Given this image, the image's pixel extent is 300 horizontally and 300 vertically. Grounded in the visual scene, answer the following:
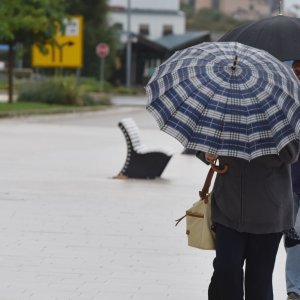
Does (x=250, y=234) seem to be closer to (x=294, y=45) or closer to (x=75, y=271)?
(x=294, y=45)

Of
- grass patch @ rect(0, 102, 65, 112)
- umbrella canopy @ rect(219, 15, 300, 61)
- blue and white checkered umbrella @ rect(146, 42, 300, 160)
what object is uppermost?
umbrella canopy @ rect(219, 15, 300, 61)

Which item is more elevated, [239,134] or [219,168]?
[239,134]

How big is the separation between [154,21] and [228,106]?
94300mm

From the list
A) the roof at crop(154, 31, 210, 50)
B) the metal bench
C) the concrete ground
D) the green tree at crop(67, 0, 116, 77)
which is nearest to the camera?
the concrete ground

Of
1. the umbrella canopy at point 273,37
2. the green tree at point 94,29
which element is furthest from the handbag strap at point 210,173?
the green tree at point 94,29

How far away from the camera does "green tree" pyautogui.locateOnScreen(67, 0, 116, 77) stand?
2584 inches

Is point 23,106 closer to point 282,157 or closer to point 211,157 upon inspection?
point 211,157

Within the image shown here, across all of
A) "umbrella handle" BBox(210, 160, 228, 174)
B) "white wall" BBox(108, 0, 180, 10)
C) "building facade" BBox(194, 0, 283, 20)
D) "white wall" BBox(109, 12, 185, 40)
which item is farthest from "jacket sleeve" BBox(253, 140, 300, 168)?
"building facade" BBox(194, 0, 283, 20)

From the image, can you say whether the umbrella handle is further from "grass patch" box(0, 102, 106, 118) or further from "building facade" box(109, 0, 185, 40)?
"building facade" box(109, 0, 185, 40)

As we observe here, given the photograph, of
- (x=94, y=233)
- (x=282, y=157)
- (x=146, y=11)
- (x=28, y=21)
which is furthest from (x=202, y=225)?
(x=146, y=11)

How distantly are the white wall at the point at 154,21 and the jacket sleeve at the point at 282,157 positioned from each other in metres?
91.7

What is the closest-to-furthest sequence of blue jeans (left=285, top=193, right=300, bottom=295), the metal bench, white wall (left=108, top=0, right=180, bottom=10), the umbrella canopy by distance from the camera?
the umbrella canopy → blue jeans (left=285, top=193, right=300, bottom=295) → the metal bench → white wall (left=108, top=0, right=180, bottom=10)

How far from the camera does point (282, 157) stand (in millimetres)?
5297

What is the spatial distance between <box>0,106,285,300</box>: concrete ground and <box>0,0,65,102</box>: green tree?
16.3m
